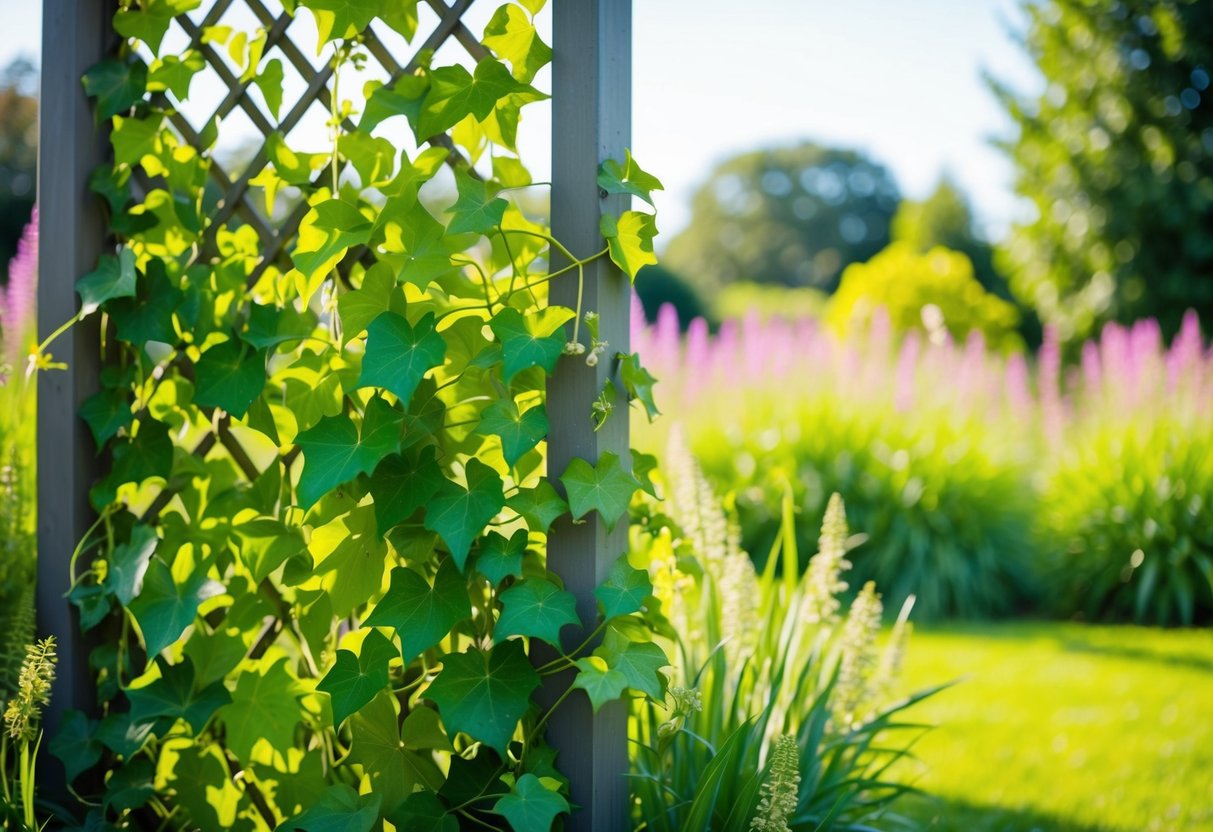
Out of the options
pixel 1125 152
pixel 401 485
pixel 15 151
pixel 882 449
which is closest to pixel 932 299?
pixel 1125 152

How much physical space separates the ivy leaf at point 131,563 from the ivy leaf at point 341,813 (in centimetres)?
52

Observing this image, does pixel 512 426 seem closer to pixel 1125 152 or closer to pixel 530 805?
pixel 530 805

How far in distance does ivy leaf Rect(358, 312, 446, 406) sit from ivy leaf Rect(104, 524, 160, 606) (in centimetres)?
65

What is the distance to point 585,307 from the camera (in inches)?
57.4

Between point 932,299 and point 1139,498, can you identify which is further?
point 932,299

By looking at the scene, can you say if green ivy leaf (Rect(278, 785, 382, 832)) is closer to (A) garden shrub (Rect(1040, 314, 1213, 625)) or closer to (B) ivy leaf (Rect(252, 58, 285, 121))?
(B) ivy leaf (Rect(252, 58, 285, 121))

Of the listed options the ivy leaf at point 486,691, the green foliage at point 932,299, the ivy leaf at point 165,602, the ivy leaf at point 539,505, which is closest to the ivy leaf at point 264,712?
the ivy leaf at point 165,602

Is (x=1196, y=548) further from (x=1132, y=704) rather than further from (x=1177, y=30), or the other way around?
(x=1177, y=30)

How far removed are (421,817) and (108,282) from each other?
1.14 m

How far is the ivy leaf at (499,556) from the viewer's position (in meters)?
1.35

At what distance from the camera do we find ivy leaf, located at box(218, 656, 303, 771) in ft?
5.18

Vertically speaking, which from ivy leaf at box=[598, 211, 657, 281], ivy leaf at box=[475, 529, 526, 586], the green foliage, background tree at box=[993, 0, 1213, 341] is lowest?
ivy leaf at box=[475, 529, 526, 586]

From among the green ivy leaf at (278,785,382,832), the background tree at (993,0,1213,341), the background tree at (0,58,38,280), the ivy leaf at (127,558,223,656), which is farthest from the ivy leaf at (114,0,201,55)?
the background tree at (993,0,1213,341)

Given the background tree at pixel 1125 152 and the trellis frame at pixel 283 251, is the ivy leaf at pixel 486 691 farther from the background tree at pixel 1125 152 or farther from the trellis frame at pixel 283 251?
the background tree at pixel 1125 152
